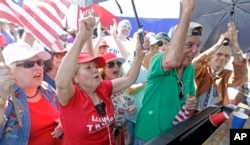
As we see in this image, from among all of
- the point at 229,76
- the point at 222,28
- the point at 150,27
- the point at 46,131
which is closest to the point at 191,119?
the point at 46,131

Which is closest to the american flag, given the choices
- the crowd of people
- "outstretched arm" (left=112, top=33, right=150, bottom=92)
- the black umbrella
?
the crowd of people

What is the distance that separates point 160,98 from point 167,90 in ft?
0.25

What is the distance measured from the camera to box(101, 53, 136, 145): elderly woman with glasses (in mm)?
2580

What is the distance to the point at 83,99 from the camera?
1.87 metres

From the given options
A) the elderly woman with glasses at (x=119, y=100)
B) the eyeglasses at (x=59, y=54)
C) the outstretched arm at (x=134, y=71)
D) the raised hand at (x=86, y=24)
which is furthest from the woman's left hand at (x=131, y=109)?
the raised hand at (x=86, y=24)

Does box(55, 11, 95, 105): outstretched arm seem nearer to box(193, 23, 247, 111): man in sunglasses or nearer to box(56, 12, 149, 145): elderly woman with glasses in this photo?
box(56, 12, 149, 145): elderly woman with glasses

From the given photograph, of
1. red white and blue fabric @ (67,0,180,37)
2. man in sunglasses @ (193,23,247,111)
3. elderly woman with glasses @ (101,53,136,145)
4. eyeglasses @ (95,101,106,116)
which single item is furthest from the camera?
red white and blue fabric @ (67,0,180,37)

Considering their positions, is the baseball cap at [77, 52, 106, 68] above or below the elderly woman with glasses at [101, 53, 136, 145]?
above

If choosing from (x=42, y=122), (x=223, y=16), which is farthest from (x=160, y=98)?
(x=223, y=16)

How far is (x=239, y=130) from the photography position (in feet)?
5.24

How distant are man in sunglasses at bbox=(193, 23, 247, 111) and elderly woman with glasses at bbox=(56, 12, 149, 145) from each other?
1124mm

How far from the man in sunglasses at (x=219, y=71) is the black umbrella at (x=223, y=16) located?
154mm

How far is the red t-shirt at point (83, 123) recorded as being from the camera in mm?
1802

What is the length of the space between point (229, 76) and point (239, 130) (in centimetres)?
158
